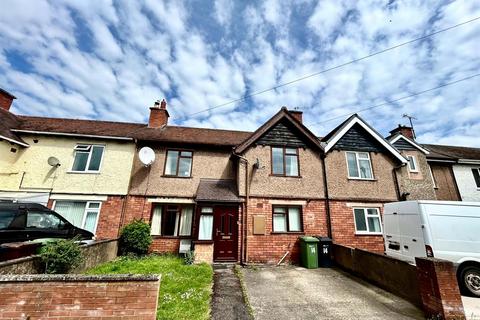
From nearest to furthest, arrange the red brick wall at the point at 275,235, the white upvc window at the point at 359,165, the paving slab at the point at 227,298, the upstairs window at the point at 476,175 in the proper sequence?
1. the paving slab at the point at 227,298
2. the red brick wall at the point at 275,235
3. the white upvc window at the point at 359,165
4. the upstairs window at the point at 476,175

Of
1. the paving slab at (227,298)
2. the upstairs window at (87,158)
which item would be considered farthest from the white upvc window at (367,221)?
the upstairs window at (87,158)

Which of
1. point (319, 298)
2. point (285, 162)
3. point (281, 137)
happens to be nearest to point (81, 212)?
point (285, 162)

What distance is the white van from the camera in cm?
640

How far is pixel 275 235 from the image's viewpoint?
10078mm

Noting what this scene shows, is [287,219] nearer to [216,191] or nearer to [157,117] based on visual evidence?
[216,191]

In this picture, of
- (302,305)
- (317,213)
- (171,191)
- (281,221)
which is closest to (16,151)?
(171,191)

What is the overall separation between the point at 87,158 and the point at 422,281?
14128mm

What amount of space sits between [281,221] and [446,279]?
6460 millimetres

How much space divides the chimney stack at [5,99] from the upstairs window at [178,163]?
11.2 metres

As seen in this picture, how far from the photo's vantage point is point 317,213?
1068cm

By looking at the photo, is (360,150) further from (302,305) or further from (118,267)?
(118,267)

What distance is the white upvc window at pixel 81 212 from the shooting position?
10232mm

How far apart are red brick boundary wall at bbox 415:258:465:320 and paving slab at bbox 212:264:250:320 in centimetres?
401

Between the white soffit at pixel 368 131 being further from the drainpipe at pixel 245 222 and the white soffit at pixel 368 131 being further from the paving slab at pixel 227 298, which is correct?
the paving slab at pixel 227 298
